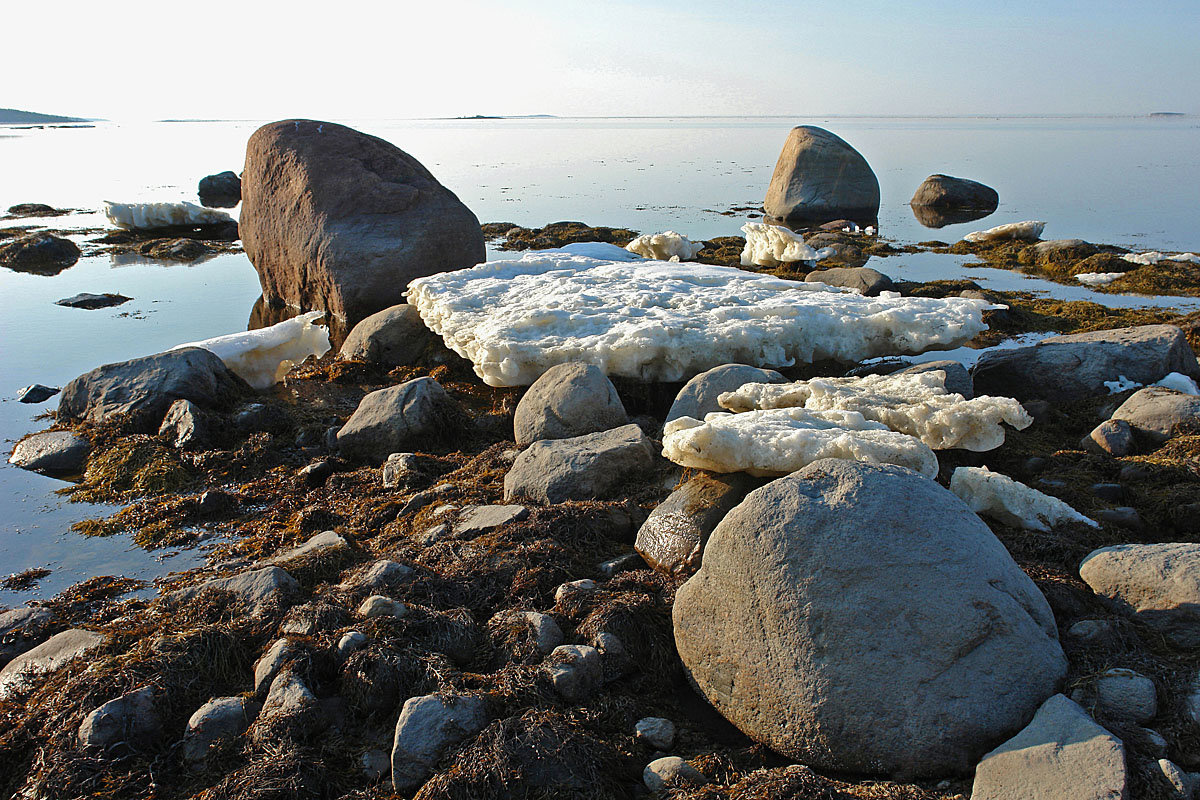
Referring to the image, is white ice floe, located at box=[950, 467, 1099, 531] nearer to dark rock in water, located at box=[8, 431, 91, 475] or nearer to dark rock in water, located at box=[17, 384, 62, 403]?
dark rock in water, located at box=[8, 431, 91, 475]

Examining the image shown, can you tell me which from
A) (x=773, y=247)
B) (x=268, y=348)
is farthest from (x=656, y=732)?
(x=773, y=247)

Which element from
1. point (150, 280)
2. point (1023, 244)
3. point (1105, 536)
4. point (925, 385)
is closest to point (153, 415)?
point (925, 385)

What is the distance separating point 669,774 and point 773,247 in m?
13.0

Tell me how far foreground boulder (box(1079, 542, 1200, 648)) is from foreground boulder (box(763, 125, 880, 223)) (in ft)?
61.4

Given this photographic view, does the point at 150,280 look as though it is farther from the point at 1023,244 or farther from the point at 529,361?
the point at 1023,244

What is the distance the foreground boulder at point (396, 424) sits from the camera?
696 centimetres

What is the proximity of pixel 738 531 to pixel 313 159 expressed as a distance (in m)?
10.2

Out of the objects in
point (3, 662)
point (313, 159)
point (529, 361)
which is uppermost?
point (313, 159)

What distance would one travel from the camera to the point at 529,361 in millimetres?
7742

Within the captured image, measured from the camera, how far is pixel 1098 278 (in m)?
13.1

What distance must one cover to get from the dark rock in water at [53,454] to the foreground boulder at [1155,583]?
7735 mm

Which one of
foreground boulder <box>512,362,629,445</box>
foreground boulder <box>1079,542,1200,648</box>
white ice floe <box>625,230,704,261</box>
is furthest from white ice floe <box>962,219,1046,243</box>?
foreground boulder <box>1079,542,1200,648</box>

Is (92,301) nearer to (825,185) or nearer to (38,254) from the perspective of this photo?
(38,254)

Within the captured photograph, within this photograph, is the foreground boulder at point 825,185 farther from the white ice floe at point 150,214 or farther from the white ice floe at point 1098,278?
the white ice floe at point 150,214
